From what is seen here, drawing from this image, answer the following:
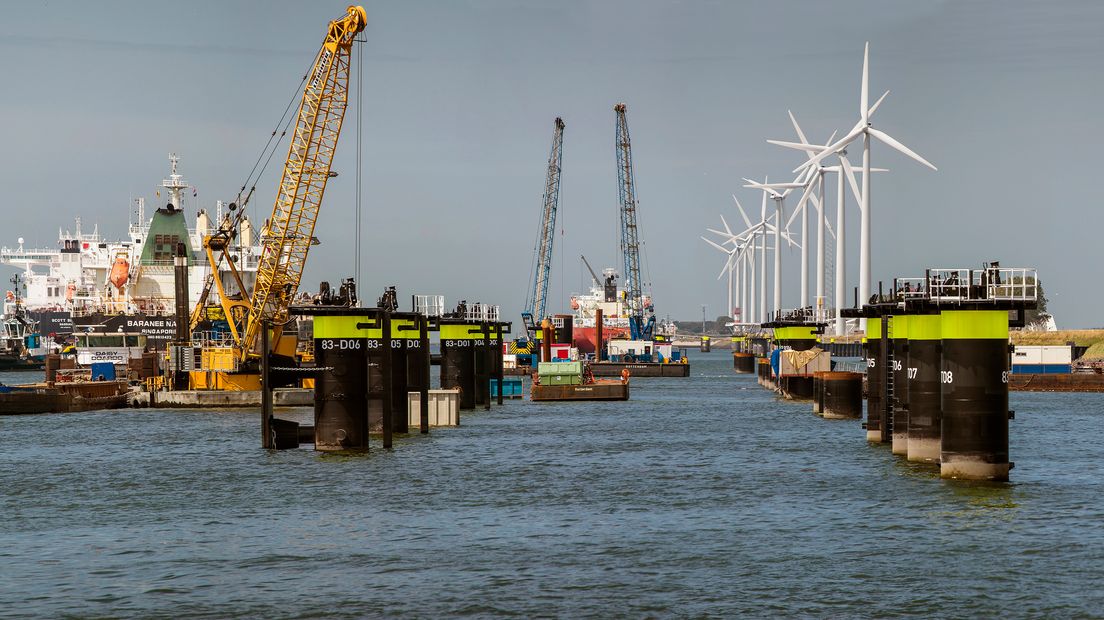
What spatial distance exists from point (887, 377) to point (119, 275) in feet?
370

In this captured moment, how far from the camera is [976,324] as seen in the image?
4319 cm

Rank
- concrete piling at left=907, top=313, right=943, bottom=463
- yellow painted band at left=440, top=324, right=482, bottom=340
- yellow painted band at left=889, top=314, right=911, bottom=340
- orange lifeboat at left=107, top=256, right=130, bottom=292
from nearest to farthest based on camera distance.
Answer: concrete piling at left=907, top=313, right=943, bottom=463 → yellow painted band at left=889, top=314, right=911, bottom=340 → yellow painted band at left=440, top=324, right=482, bottom=340 → orange lifeboat at left=107, top=256, right=130, bottom=292

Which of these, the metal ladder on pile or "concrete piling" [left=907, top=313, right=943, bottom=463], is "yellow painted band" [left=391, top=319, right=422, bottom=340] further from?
"concrete piling" [left=907, top=313, right=943, bottom=463]

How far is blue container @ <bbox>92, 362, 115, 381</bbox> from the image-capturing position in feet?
388

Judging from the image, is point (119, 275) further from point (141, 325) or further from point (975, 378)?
point (975, 378)

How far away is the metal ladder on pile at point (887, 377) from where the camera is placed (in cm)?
6175

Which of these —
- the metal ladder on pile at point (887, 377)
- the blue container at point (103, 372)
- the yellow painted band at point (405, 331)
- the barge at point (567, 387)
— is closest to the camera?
the metal ladder on pile at point (887, 377)

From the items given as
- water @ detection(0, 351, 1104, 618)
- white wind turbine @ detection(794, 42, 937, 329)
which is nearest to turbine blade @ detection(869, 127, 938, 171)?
white wind turbine @ detection(794, 42, 937, 329)

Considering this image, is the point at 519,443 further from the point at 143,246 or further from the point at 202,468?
the point at 143,246

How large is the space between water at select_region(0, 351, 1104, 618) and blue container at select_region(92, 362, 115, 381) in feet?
163

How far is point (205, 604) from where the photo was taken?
30.4 meters

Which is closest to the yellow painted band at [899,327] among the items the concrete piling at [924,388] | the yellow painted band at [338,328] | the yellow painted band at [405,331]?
the concrete piling at [924,388]

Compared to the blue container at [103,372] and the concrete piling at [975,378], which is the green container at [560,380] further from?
the concrete piling at [975,378]

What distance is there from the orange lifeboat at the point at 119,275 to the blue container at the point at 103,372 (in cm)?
3512
